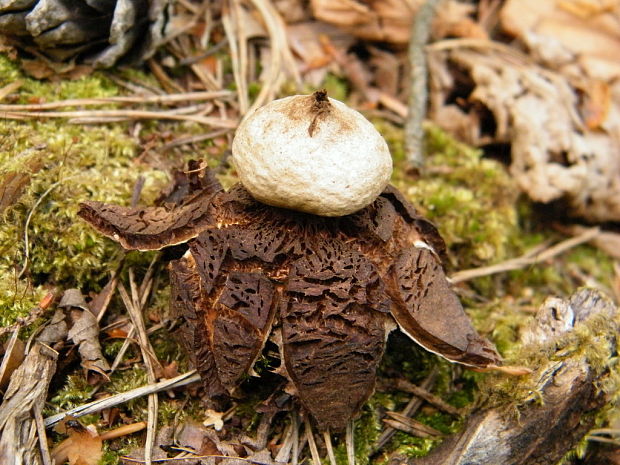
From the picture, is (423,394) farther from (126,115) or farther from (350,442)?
(126,115)

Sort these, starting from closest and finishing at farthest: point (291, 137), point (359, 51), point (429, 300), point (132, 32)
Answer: point (291, 137)
point (429, 300)
point (132, 32)
point (359, 51)

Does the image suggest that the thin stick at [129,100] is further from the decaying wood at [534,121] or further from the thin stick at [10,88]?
the decaying wood at [534,121]

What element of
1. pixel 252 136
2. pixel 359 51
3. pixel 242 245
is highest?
pixel 252 136

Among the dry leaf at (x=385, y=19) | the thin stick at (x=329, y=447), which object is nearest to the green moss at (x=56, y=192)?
the thin stick at (x=329, y=447)

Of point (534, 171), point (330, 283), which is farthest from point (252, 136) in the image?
point (534, 171)

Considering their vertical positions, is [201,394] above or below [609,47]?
below

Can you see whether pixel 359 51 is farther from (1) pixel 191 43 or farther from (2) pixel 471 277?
(2) pixel 471 277
